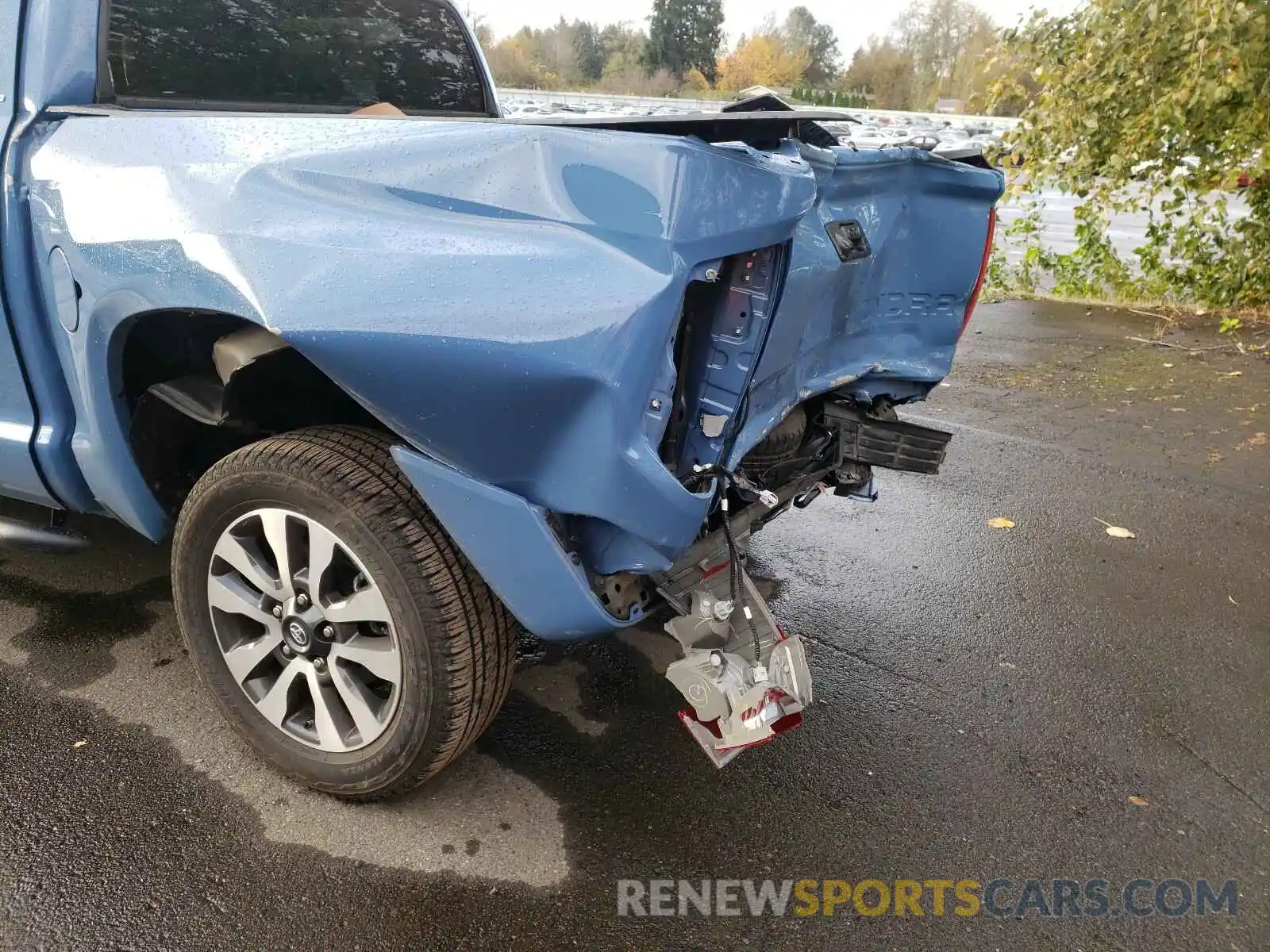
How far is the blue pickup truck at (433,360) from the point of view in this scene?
177 centimetres

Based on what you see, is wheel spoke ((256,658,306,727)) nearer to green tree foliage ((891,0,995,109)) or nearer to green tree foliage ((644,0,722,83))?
green tree foliage ((644,0,722,83))

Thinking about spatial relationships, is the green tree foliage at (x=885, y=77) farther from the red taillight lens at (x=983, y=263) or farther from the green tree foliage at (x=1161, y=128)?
the red taillight lens at (x=983, y=263)

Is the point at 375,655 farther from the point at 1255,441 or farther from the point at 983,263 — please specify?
the point at 1255,441

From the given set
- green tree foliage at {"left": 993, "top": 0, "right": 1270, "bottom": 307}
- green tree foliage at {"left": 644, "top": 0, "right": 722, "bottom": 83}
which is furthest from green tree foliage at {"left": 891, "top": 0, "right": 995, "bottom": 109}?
green tree foliage at {"left": 993, "top": 0, "right": 1270, "bottom": 307}

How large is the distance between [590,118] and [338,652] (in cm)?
138

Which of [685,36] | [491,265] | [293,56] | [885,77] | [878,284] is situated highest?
[293,56]

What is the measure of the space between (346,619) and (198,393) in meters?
0.77

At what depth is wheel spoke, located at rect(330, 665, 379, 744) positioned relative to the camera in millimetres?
2221

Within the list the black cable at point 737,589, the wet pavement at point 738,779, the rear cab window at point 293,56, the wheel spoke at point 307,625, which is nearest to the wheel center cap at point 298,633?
the wheel spoke at point 307,625

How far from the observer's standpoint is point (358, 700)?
222 cm

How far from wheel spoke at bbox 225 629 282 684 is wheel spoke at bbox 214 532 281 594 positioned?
119 millimetres

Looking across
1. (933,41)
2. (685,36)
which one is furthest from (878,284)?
(933,41)

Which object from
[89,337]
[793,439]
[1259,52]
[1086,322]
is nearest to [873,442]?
[793,439]

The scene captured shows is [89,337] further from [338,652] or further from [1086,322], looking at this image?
[1086,322]
